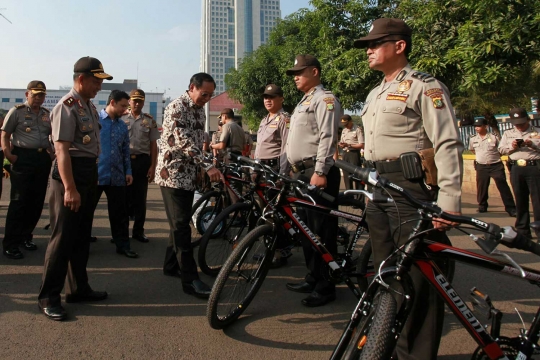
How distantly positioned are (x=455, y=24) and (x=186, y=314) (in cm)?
873

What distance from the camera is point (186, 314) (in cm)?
365

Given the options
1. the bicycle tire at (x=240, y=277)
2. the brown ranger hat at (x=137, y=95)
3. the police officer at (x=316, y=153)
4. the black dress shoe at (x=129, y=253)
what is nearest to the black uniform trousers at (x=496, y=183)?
the police officer at (x=316, y=153)

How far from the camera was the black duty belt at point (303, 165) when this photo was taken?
13.3 feet

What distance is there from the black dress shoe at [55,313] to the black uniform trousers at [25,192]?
1.99m

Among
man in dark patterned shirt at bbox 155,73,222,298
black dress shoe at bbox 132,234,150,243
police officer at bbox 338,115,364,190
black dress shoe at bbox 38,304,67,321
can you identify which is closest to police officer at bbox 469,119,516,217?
police officer at bbox 338,115,364,190

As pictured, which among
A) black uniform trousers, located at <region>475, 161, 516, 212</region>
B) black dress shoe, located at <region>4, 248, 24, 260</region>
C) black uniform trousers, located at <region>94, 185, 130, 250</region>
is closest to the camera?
black dress shoe, located at <region>4, 248, 24, 260</region>

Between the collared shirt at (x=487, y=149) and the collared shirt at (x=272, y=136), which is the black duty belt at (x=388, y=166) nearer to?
the collared shirt at (x=272, y=136)

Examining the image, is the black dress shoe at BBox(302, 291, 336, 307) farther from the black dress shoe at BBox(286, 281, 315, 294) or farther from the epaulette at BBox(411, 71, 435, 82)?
the epaulette at BBox(411, 71, 435, 82)

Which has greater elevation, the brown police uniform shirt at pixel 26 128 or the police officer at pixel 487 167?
the brown police uniform shirt at pixel 26 128

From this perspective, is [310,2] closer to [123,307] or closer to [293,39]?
[293,39]

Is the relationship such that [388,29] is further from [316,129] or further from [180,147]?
[180,147]

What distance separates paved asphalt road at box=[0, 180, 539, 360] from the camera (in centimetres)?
303

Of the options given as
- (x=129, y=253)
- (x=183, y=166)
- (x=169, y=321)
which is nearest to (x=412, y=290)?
(x=169, y=321)

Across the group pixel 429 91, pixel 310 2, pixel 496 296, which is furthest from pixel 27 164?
pixel 310 2
